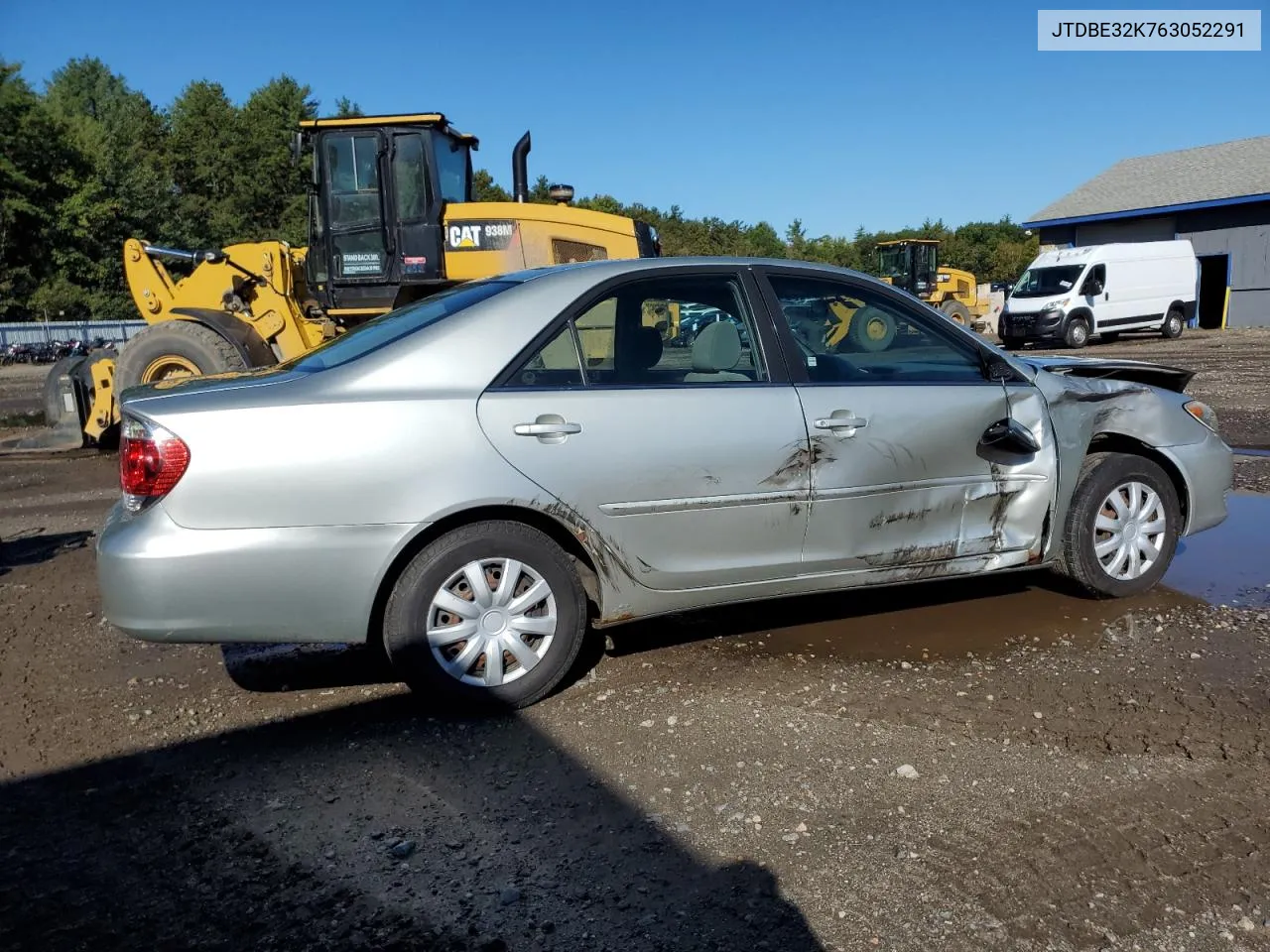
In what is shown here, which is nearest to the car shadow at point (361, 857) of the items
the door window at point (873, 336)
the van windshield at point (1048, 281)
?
the door window at point (873, 336)

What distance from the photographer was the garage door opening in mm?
32781

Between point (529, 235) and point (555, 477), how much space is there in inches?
273

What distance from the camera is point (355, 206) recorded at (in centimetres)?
1043

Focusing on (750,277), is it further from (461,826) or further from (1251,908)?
(1251,908)

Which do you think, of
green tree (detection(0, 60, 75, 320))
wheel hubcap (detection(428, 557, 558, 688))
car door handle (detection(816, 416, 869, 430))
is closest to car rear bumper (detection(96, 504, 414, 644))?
wheel hubcap (detection(428, 557, 558, 688))

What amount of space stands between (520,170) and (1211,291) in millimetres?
30640

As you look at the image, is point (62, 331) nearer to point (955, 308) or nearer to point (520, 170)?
point (955, 308)

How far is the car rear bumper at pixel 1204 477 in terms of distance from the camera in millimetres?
5152

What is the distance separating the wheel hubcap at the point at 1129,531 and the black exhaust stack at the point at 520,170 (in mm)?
7101

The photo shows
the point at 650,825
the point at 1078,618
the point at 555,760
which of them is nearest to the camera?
the point at 650,825

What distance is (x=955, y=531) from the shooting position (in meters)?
4.61

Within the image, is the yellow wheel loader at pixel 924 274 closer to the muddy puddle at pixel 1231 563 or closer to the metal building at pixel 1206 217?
the metal building at pixel 1206 217

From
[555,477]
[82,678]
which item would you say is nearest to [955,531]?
[555,477]

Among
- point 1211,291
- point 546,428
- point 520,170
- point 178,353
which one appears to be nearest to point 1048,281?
point 1211,291
